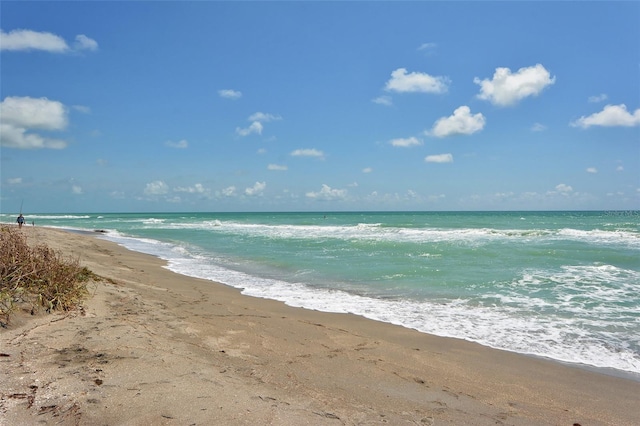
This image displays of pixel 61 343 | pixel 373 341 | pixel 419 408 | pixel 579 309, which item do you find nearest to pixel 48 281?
pixel 61 343

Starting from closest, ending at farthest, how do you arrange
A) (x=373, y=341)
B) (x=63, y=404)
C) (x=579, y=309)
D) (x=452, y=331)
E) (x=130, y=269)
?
(x=63, y=404)
(x=373, y=341)
(x=452, y=331)
(x=579, y=309)
(x=130, y=269)

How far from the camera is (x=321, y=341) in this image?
6121 millimetres

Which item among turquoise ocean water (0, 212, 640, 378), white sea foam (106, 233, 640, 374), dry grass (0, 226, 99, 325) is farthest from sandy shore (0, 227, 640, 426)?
turquoise ocean water (0, 212, 640, 378)

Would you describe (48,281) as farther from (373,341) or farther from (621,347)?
(621,347)

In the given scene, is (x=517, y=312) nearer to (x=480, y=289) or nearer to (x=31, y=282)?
(x=480, y=289)

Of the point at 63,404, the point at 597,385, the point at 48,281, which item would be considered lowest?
the point at 597,385

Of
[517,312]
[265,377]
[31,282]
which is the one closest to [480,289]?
[517,312]

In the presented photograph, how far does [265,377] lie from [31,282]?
13.2ft

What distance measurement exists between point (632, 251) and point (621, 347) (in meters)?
16.4

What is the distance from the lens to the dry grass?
540 cm

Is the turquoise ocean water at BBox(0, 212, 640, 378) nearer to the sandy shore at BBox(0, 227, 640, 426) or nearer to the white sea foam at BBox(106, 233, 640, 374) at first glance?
the white sea foam at BBox(106, 233, 640, 374)

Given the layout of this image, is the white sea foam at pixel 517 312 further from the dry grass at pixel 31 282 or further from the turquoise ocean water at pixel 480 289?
the dry grass at pixel 31 282

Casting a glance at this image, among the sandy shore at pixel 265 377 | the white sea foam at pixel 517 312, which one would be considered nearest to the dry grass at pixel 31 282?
the sandy shore at pixel 265 377

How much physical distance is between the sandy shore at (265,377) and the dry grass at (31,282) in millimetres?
254
